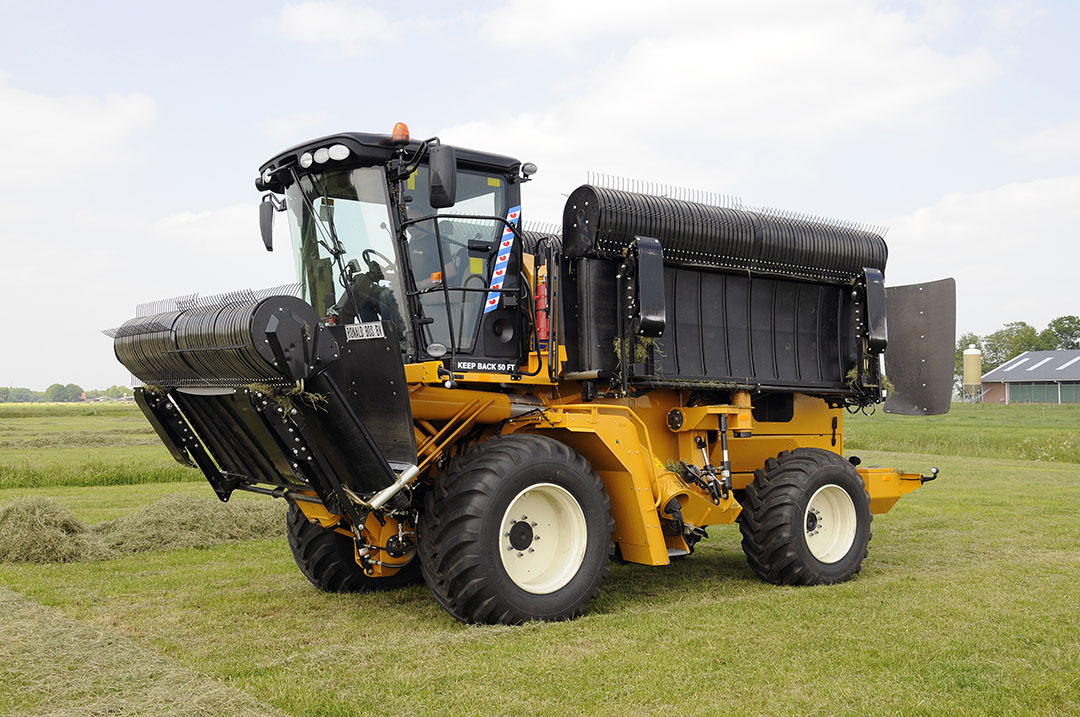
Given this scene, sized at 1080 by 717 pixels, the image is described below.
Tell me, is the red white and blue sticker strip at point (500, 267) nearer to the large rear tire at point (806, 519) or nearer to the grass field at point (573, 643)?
the grass field at point (573, 643)

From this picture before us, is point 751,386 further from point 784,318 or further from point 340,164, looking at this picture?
point 340,164

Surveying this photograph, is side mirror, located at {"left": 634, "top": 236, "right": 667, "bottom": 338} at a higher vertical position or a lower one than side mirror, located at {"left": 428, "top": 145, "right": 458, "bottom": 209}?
lower

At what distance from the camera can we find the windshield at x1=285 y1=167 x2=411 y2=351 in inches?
273

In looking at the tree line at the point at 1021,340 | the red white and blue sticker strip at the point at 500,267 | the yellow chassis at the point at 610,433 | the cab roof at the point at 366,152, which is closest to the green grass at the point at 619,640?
the yellow chassis at the point at 610,433

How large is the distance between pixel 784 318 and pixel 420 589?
413 cm

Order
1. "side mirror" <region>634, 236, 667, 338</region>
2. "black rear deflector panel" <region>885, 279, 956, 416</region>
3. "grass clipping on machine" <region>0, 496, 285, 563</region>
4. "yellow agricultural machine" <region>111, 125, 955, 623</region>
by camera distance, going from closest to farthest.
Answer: "yellow agricultural machine" <region>111, 125, 955, 623</region>, "side mirror" <region>634, 236, 667, 338</region>, "grass clipping on machine" <region>0, 496, 285, 563</region>, "black rear deflector panel" <region>885, 279, 956, 416</region>

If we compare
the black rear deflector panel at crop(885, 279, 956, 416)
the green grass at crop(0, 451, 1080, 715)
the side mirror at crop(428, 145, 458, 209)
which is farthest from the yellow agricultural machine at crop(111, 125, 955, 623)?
the black rear deflector panel at crop(885, 279, 956, 416)

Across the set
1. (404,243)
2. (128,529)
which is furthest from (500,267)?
(128,529)

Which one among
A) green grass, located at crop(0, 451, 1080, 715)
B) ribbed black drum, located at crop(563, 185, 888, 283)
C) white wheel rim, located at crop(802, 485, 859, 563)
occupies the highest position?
ribbed black drum, located at crop(563, 185, 888, 283)

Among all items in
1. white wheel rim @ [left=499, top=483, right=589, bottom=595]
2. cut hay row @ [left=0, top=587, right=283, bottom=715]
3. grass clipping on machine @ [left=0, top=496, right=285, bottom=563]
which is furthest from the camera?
grass clipping on machine @ [left=0, top=496, right=285, bottom=563]

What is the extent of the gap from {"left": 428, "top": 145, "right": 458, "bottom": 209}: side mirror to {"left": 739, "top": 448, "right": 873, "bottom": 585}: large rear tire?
3842mm

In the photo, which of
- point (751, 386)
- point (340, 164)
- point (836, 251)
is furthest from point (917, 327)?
point (340, 164)

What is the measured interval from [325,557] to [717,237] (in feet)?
13.9

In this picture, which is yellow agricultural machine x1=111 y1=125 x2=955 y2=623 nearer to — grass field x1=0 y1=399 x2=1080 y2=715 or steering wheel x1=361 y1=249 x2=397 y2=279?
steering wheel x1=361 y1=249 x2=397 y2=279
